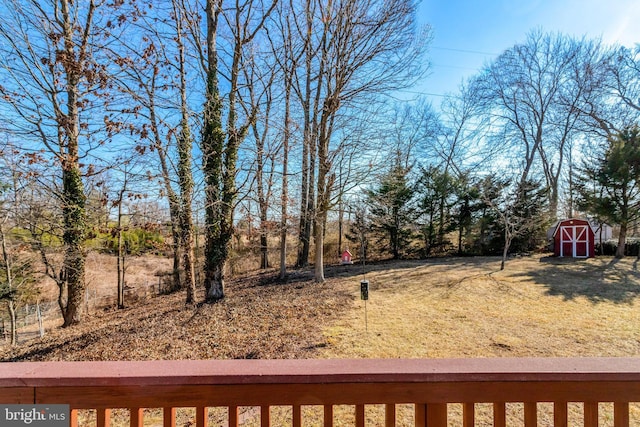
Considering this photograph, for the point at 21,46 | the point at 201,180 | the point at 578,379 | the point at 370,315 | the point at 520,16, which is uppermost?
the point at 520,16

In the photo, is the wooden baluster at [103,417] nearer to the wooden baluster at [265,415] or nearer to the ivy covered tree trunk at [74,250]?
the wooden baluster at [265,415]

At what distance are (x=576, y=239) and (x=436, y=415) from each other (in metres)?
13.8

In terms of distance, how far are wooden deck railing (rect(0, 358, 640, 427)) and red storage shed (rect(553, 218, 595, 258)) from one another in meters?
13.1

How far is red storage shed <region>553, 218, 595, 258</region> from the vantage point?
10586 millimetres

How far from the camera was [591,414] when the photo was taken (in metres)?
0.93

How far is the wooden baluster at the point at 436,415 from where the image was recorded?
925 mm

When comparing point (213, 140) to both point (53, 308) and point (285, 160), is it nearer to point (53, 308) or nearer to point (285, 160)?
point (285, 160)

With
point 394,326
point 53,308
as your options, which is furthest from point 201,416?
point 53,308

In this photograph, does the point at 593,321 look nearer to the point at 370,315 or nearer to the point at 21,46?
the point at 370,315

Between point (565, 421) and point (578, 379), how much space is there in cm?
17

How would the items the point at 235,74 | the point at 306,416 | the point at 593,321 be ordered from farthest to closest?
1. the point at 235,74
2. the point at 593,321
3. the point at 306,416

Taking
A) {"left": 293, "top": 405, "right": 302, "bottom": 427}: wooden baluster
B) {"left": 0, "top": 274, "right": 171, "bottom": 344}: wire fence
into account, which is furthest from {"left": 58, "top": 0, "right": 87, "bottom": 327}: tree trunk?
{"left": 293, "top": 405, "right": 302, "bottom": 427}: wooden baluster

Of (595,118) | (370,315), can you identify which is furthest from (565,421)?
(595,118)

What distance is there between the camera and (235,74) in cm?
618
